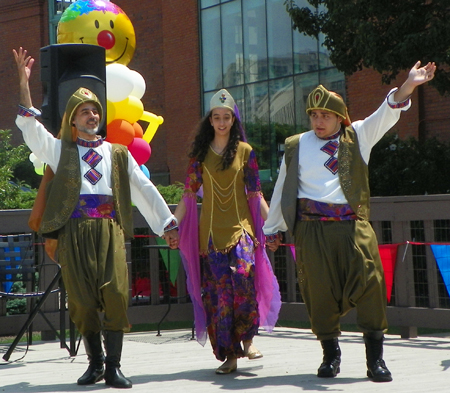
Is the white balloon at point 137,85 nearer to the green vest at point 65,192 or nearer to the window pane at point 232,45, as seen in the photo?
the green vest at point 65,192

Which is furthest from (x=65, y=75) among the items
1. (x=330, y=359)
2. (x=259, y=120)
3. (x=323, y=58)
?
(x=259, y=120)

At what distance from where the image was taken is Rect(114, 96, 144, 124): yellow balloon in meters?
10.4

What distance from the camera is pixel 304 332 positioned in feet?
29.5

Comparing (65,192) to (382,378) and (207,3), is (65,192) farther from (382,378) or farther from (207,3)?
(207,3)

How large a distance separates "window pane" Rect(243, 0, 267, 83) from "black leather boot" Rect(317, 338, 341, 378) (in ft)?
53.8

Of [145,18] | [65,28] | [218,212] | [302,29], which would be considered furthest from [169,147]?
[218,212]

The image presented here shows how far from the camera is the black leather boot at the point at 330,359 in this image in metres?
5.65

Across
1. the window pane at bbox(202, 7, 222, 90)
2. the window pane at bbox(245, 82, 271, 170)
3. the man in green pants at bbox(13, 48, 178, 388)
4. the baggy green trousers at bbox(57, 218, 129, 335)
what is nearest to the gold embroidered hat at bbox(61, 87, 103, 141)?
the man in green pants at bbox(13, 48, 178, 388)

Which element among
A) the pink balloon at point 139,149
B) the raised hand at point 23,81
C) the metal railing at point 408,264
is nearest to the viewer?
the raised hand at point 23,81

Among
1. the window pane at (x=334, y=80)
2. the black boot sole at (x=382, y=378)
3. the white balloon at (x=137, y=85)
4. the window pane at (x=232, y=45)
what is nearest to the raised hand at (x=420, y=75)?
the black boot sole at (x=382, y=378)

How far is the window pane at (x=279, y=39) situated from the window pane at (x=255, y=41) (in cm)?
22

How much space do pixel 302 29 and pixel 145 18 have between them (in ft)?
36.6

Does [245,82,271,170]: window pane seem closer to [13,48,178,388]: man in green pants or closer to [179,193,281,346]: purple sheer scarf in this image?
[179,193,281,346]: purple sheer scarf

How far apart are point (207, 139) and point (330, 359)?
1.86 metres
